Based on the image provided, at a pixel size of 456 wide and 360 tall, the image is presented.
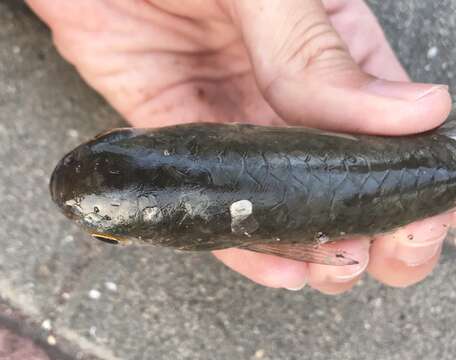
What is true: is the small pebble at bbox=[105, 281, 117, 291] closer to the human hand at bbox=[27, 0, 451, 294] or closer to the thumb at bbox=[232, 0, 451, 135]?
the human hand at bbox=[27, 0, 451, 294]

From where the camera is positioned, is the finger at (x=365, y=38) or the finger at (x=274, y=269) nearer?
the finger at (x=274, y=269)

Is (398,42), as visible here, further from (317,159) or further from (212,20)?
(317,159)

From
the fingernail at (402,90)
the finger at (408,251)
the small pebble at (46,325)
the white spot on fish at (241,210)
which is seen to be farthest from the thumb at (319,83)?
the small pebble at (46,325)

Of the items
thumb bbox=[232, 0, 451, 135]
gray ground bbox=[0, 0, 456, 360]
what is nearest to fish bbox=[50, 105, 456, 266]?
thumb bbox=[232, 0, 451, 135]

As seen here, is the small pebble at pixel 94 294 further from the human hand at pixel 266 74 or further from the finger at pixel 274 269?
the finger at pixel 274 269

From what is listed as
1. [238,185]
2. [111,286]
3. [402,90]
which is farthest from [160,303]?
[402,90]
